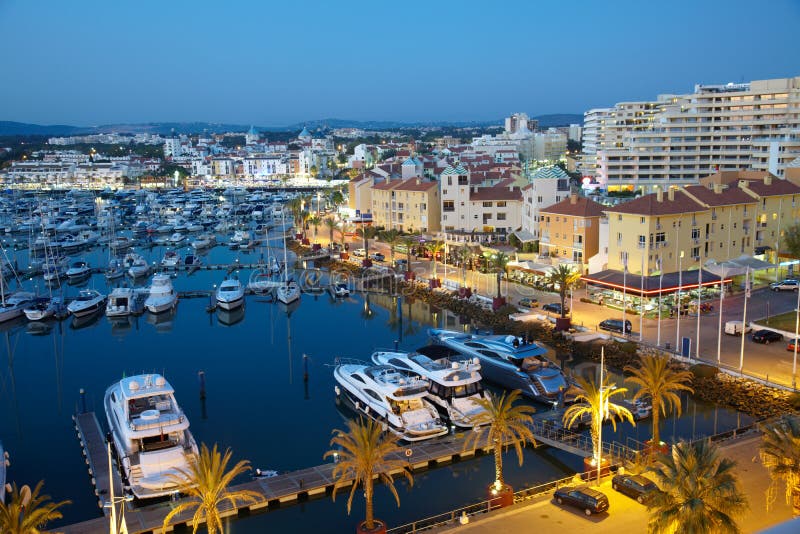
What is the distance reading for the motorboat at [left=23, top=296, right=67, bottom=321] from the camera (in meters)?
40.5

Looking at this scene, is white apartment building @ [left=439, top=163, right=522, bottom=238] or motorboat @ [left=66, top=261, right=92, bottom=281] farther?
A: white apartment building @ [left=439, top=163, right=522, bottom=238]

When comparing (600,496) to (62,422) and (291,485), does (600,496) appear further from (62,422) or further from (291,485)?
(62,422)

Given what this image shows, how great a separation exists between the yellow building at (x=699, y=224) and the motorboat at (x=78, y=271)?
38.3 m

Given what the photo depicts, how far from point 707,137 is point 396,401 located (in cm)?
6517

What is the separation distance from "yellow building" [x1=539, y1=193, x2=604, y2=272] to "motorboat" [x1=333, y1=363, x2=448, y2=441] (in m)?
20.7

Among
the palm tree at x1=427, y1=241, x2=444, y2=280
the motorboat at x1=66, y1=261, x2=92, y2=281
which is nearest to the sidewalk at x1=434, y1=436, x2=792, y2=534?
the palm tree at x1=427, y1=241, x2=444, y2=280

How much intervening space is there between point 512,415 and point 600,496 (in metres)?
3.21

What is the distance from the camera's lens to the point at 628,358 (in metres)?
28.4

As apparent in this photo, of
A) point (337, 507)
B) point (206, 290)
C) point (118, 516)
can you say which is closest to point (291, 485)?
point (337, 507)

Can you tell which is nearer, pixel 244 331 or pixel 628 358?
pixel 628 358

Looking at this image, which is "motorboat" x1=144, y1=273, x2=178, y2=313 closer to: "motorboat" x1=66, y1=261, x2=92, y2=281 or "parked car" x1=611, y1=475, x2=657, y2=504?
"motorboat" x1=66, y1=261, x2=92, y2=281

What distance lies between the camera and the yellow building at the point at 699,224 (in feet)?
120

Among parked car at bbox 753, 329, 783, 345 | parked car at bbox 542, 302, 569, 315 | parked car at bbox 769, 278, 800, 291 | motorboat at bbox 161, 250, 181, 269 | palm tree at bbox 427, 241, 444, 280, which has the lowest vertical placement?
motorboat at bbox 161, 250, 181, 269

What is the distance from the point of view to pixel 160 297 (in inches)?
1671
